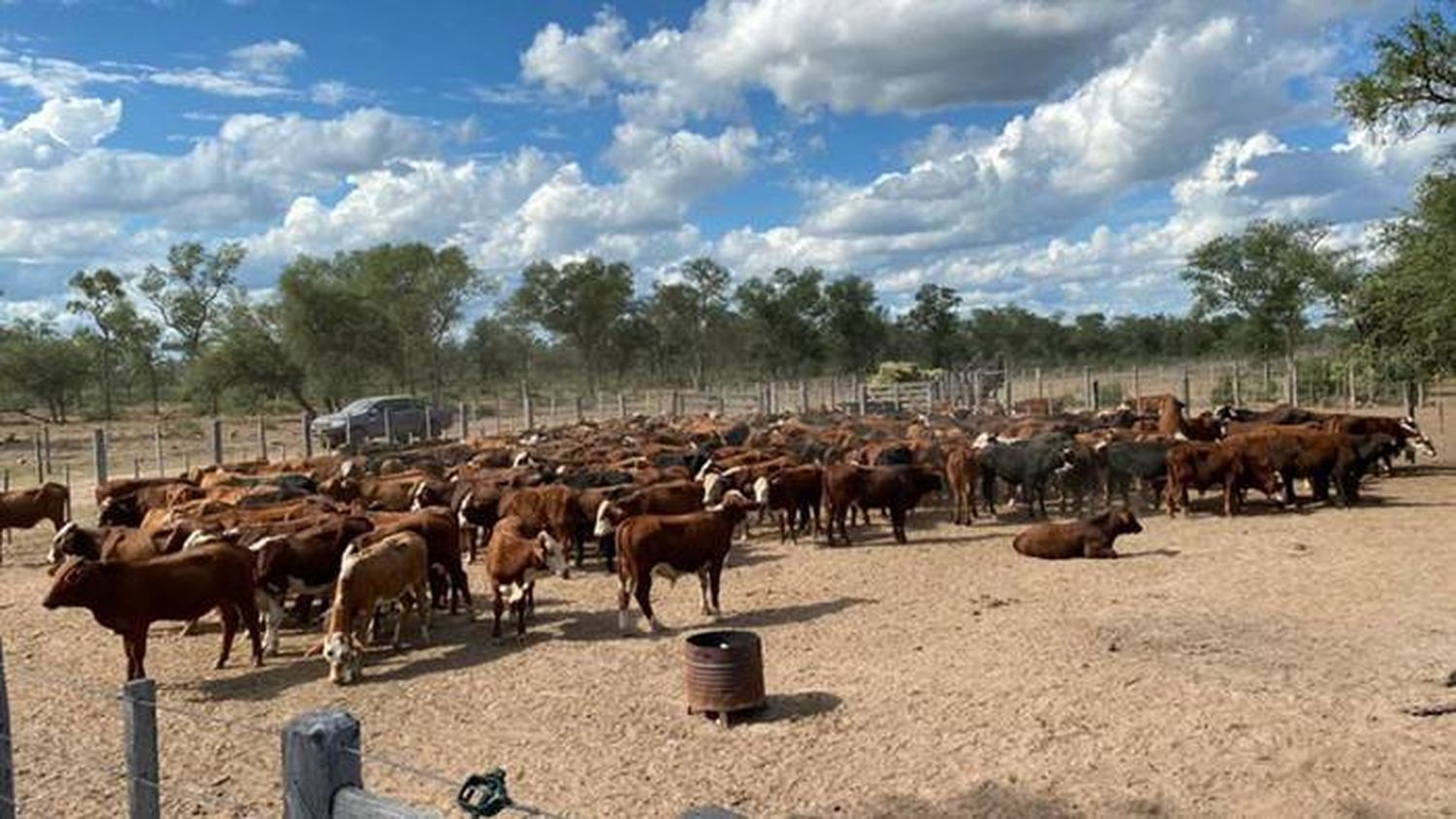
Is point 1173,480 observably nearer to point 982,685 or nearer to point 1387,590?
point 1387,590

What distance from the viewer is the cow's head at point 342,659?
10.3 metres

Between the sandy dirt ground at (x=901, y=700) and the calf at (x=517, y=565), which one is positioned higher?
the calf at (x=517, y=565)

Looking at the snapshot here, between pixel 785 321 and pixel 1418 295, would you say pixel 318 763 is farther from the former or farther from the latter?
pixel 785 321

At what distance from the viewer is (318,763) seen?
329 cm

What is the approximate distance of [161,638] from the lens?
487 inches

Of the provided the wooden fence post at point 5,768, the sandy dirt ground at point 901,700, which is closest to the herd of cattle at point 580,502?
the sandy dirt ground at point 901,700

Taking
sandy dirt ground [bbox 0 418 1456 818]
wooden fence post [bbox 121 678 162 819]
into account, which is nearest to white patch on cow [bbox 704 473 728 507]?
sandy dirt ground [bbox 0 418 1456 818]

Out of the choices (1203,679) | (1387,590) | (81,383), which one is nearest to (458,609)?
(1203,679)

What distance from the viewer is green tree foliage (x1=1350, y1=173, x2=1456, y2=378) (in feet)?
60.2

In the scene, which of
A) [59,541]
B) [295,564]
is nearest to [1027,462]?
[295,564]

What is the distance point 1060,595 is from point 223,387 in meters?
47.8

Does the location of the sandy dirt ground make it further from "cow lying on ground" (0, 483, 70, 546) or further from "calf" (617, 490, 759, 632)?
"cow lying on ground" (0, 483, 70, 546)

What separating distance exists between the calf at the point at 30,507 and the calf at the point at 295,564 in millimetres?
9205

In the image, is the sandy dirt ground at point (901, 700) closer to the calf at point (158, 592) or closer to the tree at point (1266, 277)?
the calf at point (158, 592)
